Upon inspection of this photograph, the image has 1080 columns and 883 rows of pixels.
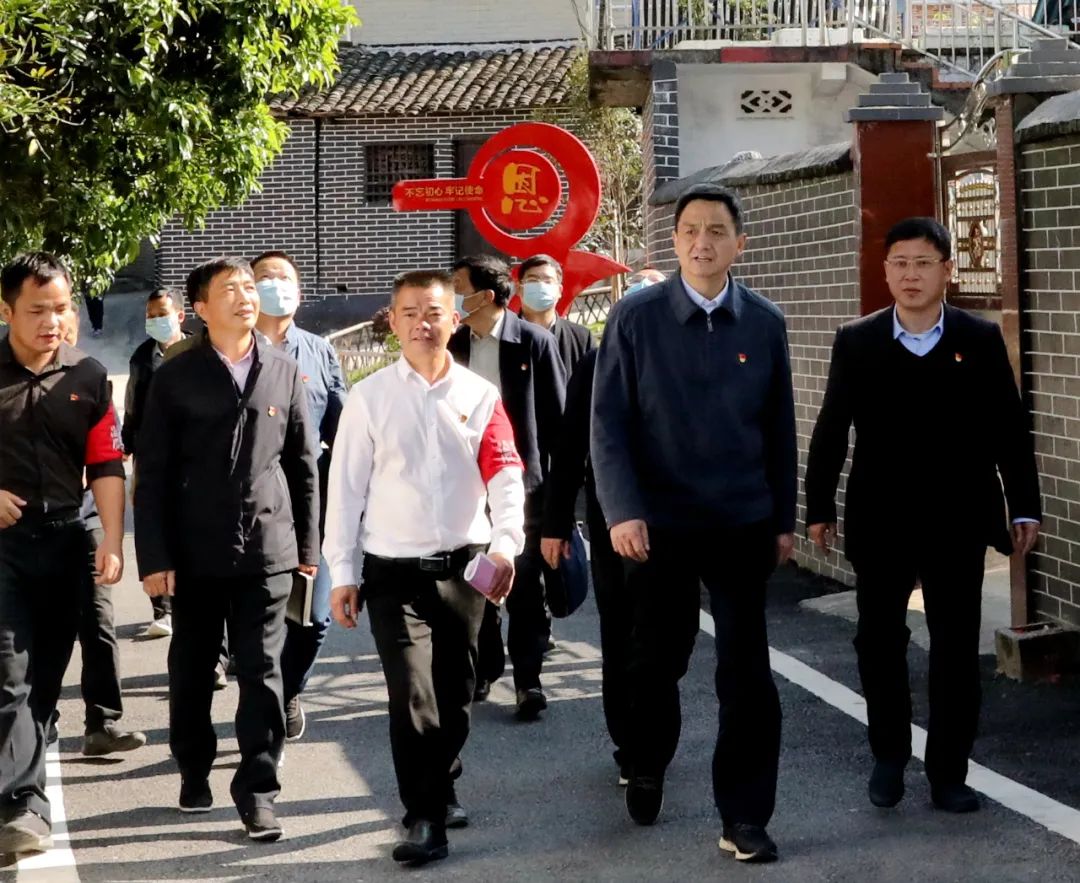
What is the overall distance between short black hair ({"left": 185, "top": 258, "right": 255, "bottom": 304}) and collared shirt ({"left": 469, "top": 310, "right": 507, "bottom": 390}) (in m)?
1.75

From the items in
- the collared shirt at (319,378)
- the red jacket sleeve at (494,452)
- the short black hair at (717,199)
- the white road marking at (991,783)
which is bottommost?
the white road marking at (991,783)

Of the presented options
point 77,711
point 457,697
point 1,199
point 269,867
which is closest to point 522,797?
point 457,697

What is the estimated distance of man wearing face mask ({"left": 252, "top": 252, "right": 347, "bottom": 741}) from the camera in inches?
298

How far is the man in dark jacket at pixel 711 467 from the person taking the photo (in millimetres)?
5812

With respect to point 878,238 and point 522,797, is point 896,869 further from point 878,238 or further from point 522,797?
point 878,238

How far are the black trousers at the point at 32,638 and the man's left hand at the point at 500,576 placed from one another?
1564 millimetres

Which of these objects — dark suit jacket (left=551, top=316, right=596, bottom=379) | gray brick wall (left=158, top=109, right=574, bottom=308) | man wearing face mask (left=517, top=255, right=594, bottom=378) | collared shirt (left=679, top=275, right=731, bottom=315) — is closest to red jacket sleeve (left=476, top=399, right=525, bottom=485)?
collared shirt (left=679, top=275, right=731, bottom=315)

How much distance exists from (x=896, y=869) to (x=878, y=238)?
20.0 ft

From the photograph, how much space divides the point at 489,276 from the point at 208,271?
1.83 metres

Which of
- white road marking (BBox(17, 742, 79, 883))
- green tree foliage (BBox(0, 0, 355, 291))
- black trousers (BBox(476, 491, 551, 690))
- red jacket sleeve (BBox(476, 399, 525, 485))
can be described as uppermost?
green tree foliage (BBox(0, 0, 355, 291))

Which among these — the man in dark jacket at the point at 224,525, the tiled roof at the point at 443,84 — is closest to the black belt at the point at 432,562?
the man in dark jacket at the point at 224,525

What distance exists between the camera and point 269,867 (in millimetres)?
5812

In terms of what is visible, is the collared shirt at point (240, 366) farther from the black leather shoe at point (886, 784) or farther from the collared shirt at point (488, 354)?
the black leather shoe at point (886, 784)

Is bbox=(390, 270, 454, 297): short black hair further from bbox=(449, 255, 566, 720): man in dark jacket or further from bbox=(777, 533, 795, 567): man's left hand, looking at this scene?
bbox=(449, 255, 566, 720): man in dark jacket
